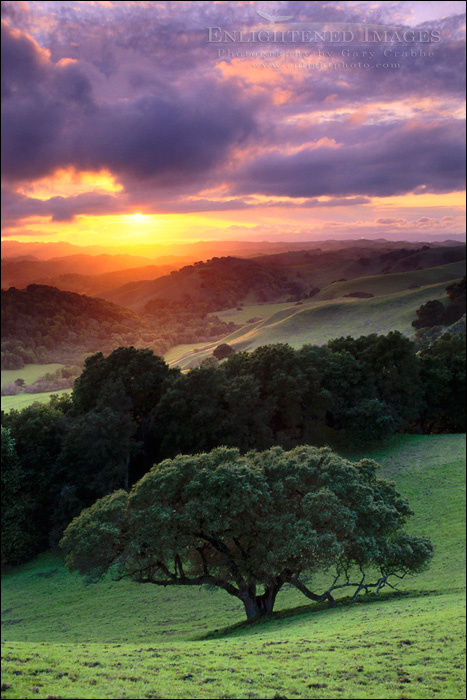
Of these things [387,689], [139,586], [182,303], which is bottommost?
[139,586]

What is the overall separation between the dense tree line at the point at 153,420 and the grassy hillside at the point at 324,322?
1.37 metres

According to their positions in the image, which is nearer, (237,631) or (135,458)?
(237,631)

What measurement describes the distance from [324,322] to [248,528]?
2268cm

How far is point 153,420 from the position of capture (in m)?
27.1

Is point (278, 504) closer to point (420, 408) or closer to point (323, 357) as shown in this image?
point (323, 357)

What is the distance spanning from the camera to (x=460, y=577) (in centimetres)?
2070

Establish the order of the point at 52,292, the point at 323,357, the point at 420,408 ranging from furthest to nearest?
the point at 420,408
the point at 323,357
the point at 52,292

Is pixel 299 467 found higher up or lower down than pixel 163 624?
higher up

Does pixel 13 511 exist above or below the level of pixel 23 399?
below

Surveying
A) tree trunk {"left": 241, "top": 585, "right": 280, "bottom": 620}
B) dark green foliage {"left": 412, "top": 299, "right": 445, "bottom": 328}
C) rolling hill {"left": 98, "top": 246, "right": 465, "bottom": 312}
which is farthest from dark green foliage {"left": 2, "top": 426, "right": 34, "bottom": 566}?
dark green foliage {"left": 412, "top": 299, "right": 445, "bottom": 328}

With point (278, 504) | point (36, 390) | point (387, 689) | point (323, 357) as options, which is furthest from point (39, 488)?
point (387, 689)

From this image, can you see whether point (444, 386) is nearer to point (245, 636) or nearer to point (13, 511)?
point (245, 636)

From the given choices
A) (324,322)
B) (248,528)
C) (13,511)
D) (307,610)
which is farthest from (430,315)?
(13,511)

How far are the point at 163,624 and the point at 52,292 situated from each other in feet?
64.1
